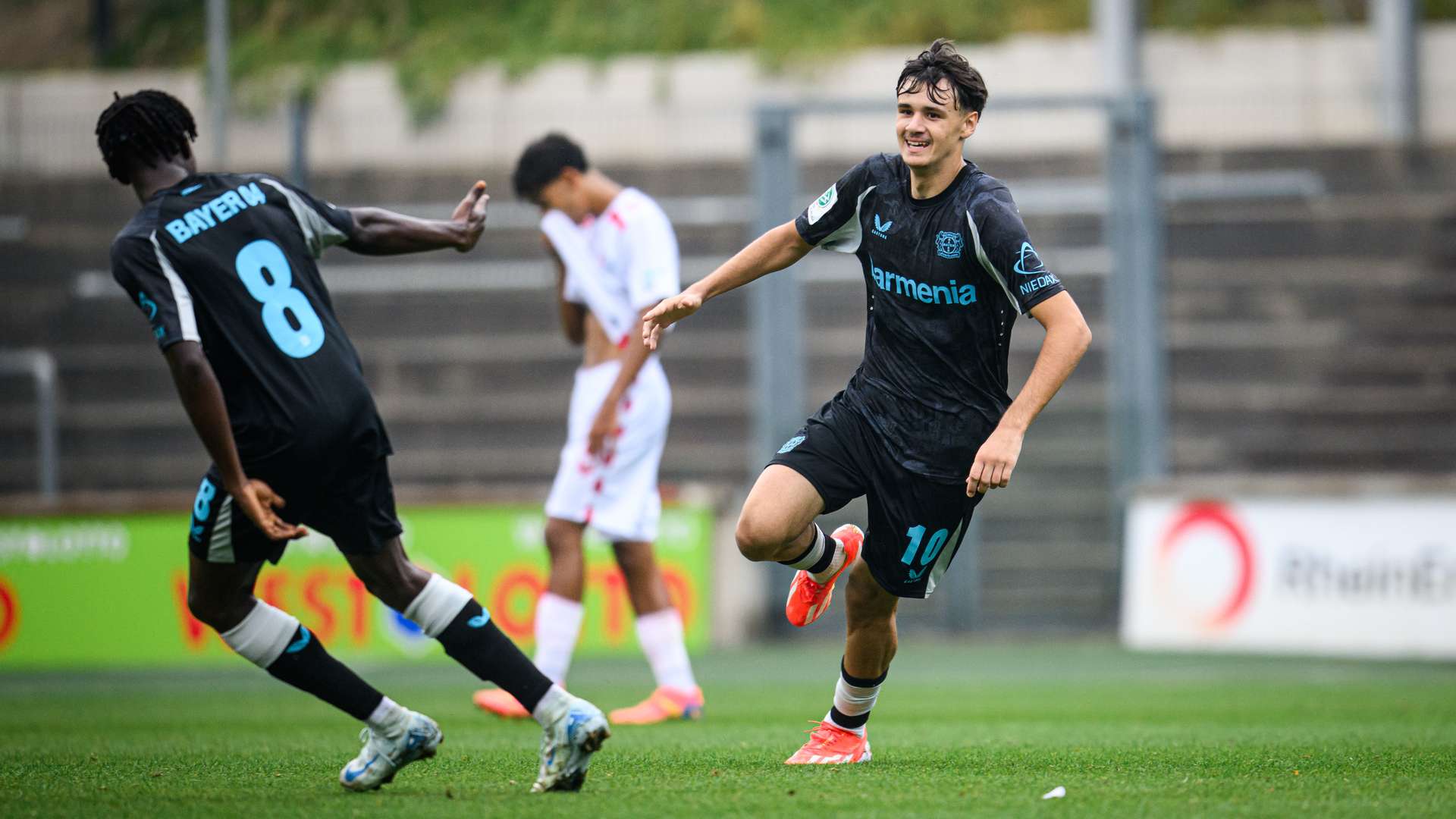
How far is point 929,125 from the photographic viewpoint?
511 cm

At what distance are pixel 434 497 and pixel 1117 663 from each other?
16.6ft

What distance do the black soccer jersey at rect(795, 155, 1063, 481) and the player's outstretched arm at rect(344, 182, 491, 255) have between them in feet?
3.58

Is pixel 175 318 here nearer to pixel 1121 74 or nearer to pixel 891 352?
pixel 891 352

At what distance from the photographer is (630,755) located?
583 centimetres

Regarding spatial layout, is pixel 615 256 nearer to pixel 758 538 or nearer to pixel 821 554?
pixel 821 554

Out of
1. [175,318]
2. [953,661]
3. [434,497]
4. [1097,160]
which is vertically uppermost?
[1097,160]

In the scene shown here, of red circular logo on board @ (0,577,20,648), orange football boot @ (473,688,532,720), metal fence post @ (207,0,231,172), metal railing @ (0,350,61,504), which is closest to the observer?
orange football boot @ (473,688,532,720)

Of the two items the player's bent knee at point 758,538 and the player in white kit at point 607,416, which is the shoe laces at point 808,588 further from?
the player in white kit at point 607,416

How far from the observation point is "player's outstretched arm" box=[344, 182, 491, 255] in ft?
16.8

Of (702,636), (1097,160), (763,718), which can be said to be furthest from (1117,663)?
(1097,160)

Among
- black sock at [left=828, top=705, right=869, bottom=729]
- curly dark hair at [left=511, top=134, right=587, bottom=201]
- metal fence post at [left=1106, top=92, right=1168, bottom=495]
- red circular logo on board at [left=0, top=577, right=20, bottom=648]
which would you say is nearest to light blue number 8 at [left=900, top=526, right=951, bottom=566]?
black sock at [left=828, top=705, right=869, bottom=729]

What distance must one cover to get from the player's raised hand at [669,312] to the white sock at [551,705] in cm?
122

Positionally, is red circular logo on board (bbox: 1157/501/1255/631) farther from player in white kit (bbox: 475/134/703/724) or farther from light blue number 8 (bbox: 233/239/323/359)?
light blue number 8 (bbox: 233/239/323/359)

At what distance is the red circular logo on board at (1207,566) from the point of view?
38.7ft
